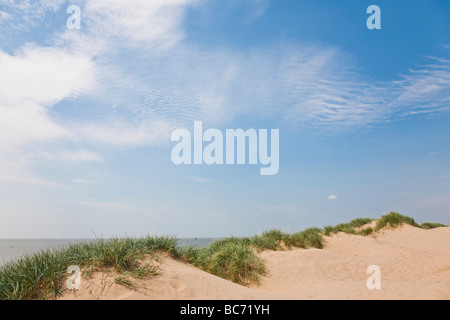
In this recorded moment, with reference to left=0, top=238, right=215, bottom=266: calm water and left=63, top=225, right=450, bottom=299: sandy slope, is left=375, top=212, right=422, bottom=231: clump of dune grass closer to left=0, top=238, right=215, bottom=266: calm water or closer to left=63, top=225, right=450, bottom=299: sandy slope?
left=63, top=225, right=450, bottom=299: sandy slope

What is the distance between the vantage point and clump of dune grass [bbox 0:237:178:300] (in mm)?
6312

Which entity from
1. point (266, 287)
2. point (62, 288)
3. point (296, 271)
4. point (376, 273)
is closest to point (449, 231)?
point (376, 273)

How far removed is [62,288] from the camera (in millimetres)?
6441

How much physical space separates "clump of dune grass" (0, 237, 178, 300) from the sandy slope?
33 centimetres

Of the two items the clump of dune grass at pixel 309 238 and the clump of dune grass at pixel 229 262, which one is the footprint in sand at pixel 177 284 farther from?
the clump of dune grass at pixel 309 238

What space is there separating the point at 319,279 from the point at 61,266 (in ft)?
24.8

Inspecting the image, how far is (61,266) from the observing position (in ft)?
22.5

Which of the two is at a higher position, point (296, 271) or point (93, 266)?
point (93, 266)

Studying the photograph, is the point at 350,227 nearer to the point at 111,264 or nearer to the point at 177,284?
the point at 177,284

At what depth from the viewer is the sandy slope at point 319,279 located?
6.77m

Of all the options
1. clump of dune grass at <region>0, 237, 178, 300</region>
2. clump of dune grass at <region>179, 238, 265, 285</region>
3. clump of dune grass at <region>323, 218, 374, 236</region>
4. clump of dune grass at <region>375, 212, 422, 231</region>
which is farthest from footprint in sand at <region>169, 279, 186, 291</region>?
clump of dune grass at <region>375, 212, 422, 231</region>
